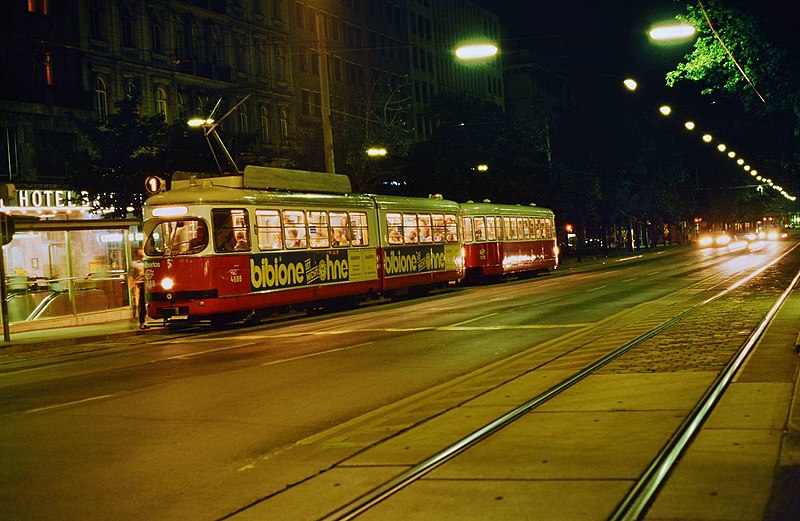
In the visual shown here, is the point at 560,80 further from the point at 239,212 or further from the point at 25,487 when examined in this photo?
the point at 25,487

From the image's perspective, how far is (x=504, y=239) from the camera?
148 ft

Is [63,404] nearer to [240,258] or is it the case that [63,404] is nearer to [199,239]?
[199,239]

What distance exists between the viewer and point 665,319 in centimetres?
2014

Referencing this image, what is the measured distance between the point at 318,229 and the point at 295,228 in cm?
125

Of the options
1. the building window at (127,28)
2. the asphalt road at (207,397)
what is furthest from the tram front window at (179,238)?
the building window at (127,28)

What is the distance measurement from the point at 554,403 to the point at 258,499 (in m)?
4.28

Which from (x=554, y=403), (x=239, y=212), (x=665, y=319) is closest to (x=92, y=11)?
(x=239, y=212)

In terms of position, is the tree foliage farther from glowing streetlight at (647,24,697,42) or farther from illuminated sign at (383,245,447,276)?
illuminated sign at (383,245,447,276)

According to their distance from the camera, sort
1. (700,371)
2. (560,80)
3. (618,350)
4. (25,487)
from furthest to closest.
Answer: (560,80), (618,350), (700,371), (25,487)

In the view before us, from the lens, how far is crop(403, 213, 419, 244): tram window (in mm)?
34656

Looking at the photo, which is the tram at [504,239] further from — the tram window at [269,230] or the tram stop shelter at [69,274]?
the tram window at [269,230]

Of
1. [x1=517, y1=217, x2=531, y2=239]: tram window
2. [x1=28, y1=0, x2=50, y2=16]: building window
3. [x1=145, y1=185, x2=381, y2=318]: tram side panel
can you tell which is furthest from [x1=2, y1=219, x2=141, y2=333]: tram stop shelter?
[x1=517, y1=217, x2=531, y2=239]: tram window

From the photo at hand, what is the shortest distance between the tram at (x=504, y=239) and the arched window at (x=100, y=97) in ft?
60.4

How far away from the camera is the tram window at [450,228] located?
38156mm
